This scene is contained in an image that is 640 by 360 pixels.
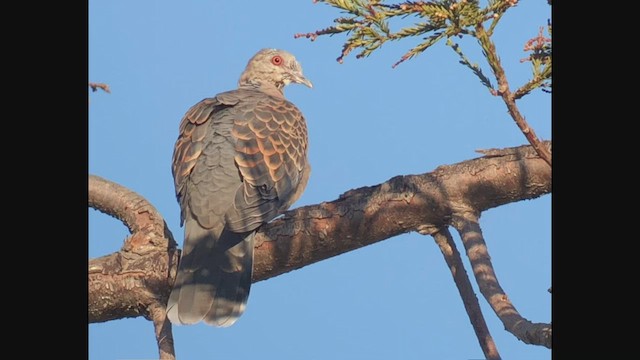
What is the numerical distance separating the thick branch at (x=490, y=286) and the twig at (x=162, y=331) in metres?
1.37

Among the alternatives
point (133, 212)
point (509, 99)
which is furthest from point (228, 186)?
point (509, 99)

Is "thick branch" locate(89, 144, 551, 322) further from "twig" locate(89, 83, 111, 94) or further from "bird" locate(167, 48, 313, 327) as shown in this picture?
"twig" locate(89, 83, 111, 94)

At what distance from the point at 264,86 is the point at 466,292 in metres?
2.57

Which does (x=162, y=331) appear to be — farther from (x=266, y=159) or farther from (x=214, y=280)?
(x=266, y=159)

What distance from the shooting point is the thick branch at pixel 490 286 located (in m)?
3.23

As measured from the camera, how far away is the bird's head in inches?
243

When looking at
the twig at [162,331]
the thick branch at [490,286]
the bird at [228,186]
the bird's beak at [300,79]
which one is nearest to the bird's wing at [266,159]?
the bird at [228,186]

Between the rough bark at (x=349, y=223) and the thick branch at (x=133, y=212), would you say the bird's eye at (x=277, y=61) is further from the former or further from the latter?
the rough bark at (x=349, y=223)

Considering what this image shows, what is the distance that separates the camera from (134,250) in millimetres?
4215

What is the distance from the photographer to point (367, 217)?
4.11 m

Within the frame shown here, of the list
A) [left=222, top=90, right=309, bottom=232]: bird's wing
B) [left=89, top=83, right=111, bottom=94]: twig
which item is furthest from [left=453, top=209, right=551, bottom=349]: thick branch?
[left=89, top=83, right=111, bottom=94]: twig

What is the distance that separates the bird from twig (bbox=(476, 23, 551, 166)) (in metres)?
1.93
